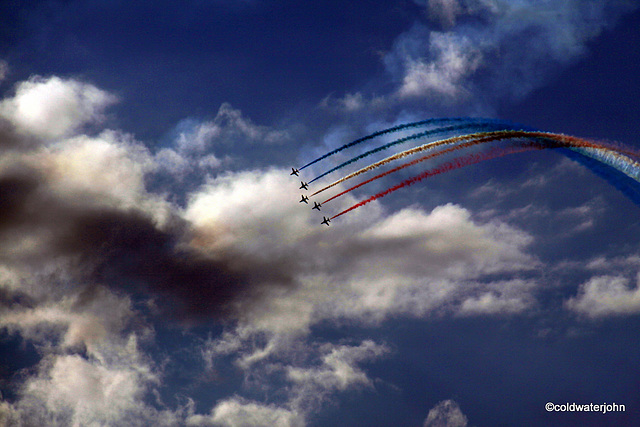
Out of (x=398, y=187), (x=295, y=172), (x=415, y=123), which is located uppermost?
(x=295, y=172)

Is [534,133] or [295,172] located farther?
[295,172]

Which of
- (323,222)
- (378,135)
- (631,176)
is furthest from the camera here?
(323,222)

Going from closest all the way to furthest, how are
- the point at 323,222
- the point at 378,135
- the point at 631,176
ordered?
the point at 631,176 → the point at 378,135 → the point at 323,222

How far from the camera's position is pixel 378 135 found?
75.4 metres

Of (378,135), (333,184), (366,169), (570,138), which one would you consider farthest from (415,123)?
(570,138)

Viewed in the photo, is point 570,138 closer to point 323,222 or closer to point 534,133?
point 534,133

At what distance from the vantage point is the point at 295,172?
334 feet

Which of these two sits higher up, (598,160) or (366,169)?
(366,169)

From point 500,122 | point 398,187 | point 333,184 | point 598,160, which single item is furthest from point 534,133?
point 333,184

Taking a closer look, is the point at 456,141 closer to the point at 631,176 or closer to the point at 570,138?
the point at 570,138

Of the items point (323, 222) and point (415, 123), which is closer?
point (415, 123)

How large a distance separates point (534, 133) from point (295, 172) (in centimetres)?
4895

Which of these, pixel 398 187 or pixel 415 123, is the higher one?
pixel 415 123

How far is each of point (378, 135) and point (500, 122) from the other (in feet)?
60.2
